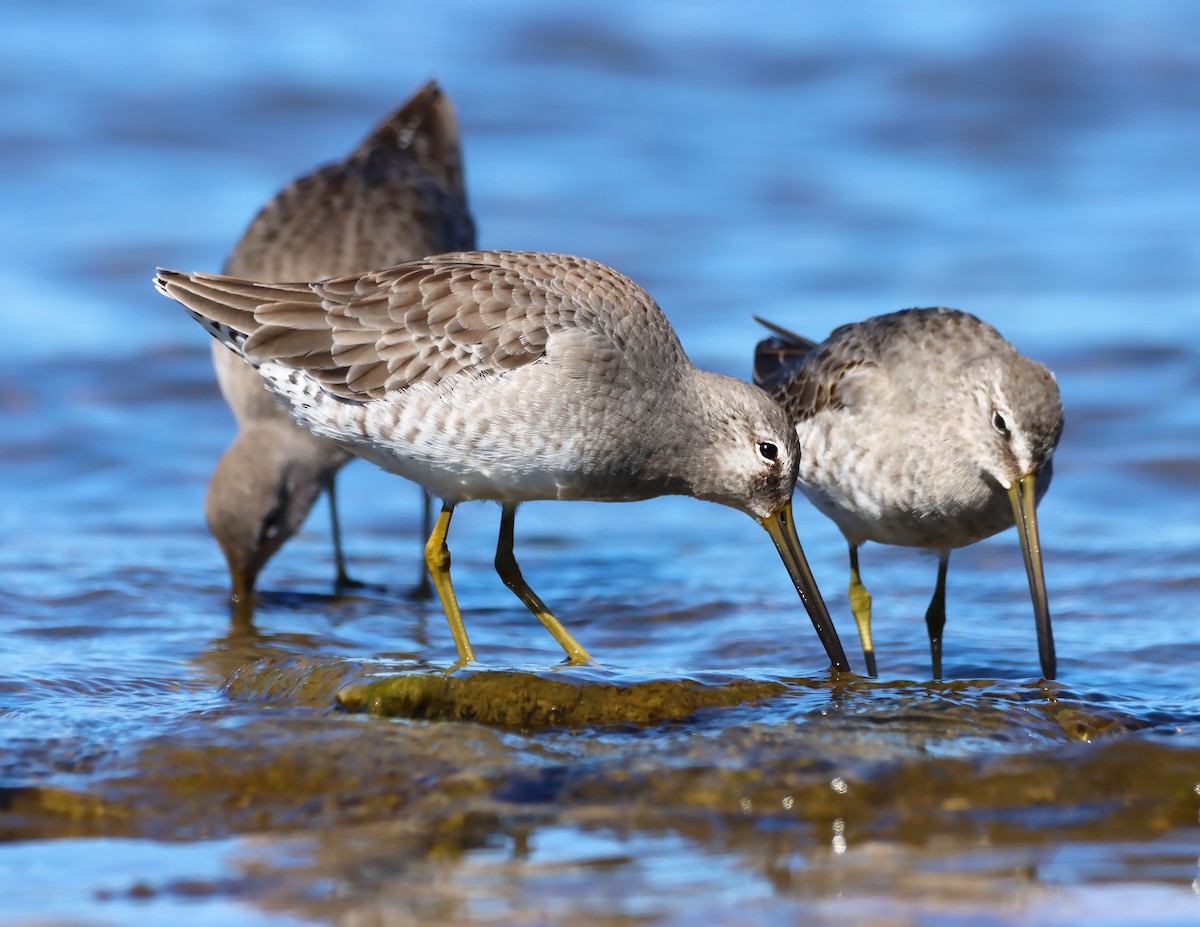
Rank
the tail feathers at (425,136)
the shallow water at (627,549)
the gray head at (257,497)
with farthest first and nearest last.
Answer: the tail feathers at (425,136), the gray head at (257,497), the shallow water at (627,549)

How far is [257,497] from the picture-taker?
27.3ft

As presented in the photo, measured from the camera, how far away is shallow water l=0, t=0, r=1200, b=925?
452cm

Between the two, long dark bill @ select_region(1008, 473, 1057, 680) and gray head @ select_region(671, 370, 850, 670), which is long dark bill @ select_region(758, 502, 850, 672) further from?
long dark bill @ select_region(1008, 473, 1057, 680)

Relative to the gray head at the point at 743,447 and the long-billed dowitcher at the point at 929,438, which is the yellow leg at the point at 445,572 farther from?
the long-billed dowitcher at the point at 929,438

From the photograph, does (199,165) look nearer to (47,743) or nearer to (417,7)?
(417,7)

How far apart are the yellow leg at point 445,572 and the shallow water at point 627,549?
0.32 meters

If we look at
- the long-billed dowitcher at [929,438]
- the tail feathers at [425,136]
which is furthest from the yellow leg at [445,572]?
the tail feathers at [425,136]

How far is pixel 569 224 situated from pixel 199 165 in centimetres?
359

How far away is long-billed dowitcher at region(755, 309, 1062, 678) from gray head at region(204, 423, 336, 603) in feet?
8.36

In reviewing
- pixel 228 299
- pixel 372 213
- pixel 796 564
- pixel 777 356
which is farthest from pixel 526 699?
pixel 372 213

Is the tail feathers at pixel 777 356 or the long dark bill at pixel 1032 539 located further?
the tail feathers at pixel 777 356

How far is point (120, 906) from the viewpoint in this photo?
13.7 feet

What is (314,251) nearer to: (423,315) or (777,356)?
(777,356)

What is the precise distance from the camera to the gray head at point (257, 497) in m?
8.18
